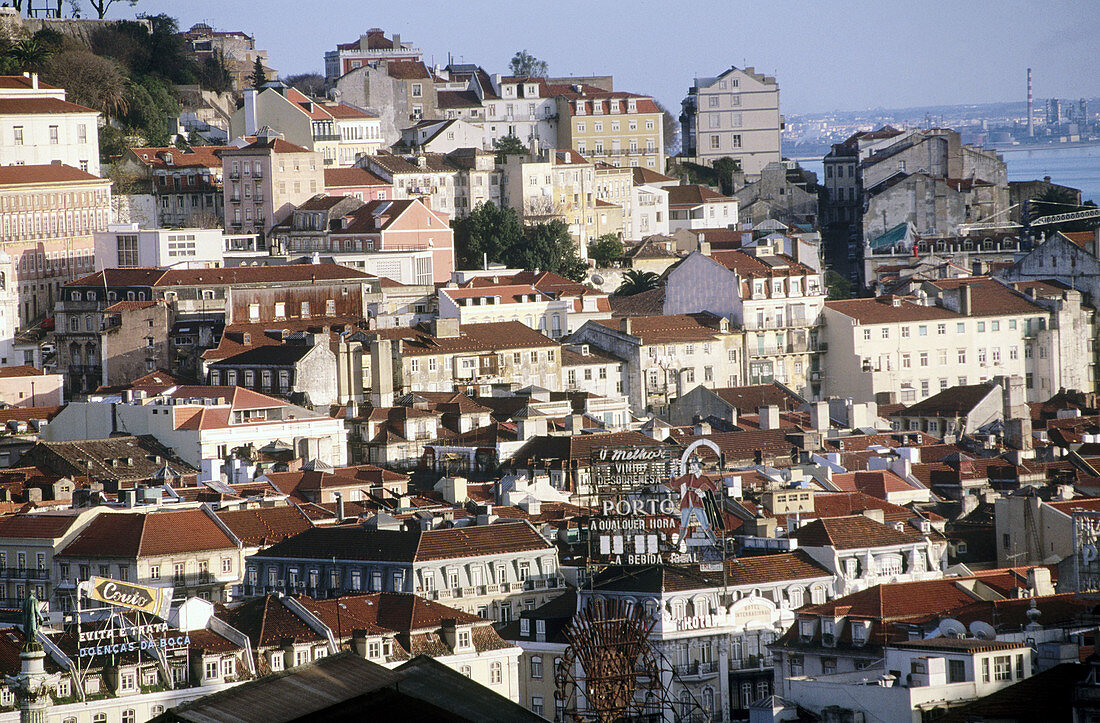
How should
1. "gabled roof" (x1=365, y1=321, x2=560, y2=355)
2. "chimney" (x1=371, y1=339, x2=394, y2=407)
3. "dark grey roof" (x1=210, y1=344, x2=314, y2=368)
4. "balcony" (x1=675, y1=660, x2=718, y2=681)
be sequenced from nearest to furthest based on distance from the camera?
1. "balcony" (x1=675, y1=660, x2=718, y2=681)
2. "dark grey roof" (x1=210, y1=344, x2=314, y2=368)
3. "chimney" (x1=371, y1=339, x2=394, y2=407)
4. "gabled roof" (x1=365, y1=321, x2=560, y2=355)

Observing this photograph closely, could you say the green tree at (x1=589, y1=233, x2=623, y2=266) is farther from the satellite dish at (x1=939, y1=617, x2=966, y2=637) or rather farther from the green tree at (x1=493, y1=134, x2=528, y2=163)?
the satellite dish at (x1=939, y1=617, x2=966, y2=637)

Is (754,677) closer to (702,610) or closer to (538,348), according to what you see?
(702,610)

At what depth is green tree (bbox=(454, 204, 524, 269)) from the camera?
113250 mm

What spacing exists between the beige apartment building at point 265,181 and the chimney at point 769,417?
103 feet

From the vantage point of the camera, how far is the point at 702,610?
179 ft

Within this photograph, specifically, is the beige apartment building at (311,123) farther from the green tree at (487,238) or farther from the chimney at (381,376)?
the chimney at (381,376)

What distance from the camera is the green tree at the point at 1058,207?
128 m

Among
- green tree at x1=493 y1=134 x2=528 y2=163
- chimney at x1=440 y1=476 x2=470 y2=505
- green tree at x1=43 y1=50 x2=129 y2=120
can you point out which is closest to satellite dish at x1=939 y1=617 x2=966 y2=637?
chimney at x1=440 y1=476 x2=470 y2=505

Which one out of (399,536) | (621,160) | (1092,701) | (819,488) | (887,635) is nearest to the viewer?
(1092,701)

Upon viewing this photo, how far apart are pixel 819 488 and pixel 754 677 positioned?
667 inches

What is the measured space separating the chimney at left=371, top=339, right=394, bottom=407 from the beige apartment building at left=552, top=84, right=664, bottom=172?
52.4 meters

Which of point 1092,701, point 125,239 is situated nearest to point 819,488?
point 1092,701

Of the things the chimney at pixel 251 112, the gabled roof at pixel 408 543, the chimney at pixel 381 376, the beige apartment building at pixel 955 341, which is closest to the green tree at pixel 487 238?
the chimney at pixel 251 112

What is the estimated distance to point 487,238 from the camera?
372 feet
